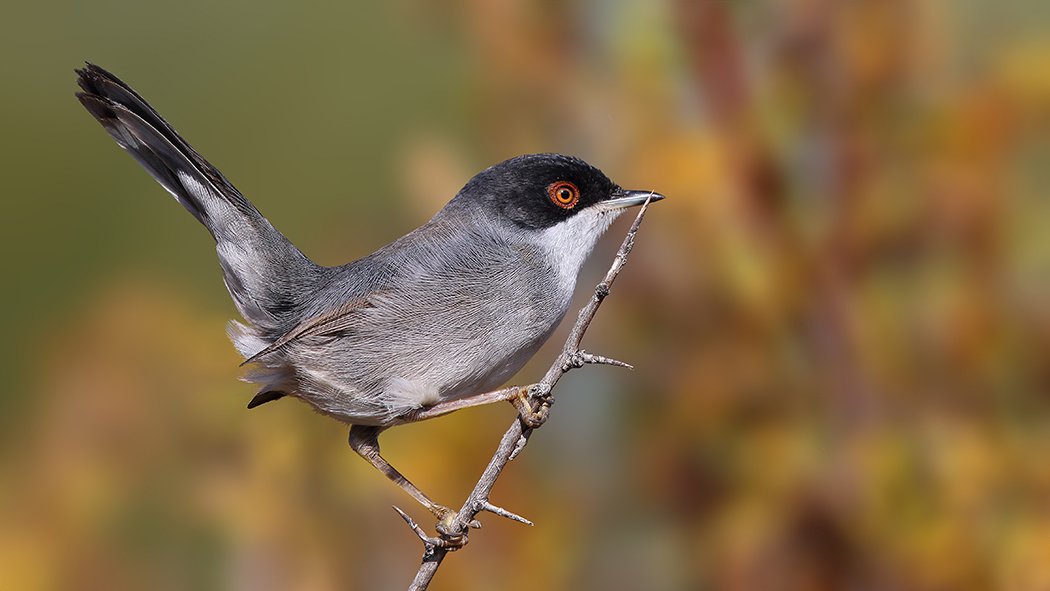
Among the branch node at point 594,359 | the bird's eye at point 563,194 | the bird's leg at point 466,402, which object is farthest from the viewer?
the bird's eye at point 563,194

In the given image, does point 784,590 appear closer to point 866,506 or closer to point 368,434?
point 866,506

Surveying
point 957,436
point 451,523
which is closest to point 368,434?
point 451,523

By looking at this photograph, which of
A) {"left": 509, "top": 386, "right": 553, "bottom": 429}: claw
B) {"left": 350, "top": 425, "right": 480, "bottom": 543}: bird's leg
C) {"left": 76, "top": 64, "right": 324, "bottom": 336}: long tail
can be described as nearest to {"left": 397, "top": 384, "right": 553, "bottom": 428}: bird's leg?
{"left": 509, "top": 386, "right": 553, "bottom": 429}: claw

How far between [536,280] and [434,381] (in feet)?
0.61

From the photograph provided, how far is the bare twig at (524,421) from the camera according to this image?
0.83 metres

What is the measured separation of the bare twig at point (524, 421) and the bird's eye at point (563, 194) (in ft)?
0.52

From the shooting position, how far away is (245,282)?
3.43 ft

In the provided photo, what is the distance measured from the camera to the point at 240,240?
1044 mm

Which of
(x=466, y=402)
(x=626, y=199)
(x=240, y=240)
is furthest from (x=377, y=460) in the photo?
(x=626, y=199)

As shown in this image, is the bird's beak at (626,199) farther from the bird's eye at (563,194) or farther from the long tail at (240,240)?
the long tail at (240,240)

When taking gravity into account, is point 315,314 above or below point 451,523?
above

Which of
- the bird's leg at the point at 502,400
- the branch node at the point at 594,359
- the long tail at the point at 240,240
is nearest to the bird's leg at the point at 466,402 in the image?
the bird's leg at the point at 502,400

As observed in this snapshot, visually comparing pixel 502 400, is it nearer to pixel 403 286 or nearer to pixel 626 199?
pixel 403 286

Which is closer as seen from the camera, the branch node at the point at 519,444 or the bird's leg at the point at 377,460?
the branch node at the point at 519,444
